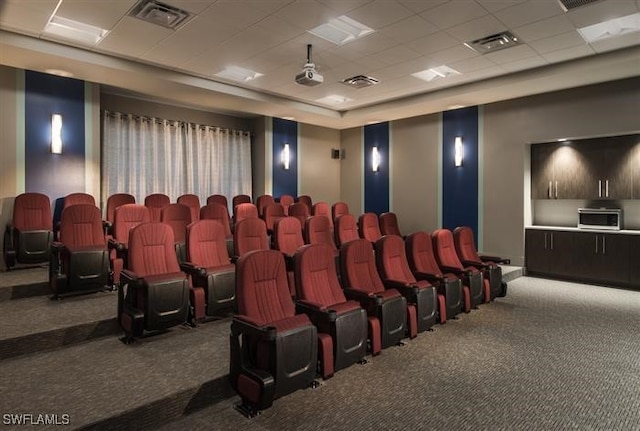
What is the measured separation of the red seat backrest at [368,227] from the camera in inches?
259

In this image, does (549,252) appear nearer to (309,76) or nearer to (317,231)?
(317,231)

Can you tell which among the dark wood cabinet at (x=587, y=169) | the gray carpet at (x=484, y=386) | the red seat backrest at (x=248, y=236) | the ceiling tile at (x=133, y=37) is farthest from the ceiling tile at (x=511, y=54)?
the ceiling tile at (x=133, y=37)

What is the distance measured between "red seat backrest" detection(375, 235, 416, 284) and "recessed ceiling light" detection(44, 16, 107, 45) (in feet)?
12.9

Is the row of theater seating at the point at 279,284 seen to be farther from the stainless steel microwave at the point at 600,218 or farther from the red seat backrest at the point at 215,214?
the stainless steel microwave at the point at 600,218

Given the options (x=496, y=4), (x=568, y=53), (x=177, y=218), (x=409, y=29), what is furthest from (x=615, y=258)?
(x=177, y=218)

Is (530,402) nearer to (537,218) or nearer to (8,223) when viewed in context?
(537,218)

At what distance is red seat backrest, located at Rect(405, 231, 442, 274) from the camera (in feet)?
15.1

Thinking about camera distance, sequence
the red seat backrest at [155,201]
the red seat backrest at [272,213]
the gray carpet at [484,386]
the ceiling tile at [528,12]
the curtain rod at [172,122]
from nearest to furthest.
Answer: the gray carpet at [484,386]
the ceiling tile at [528,12]
the red seat backrest at [155,201]
the red seat backrest at [272,213]
the curtain rod at [172,122]

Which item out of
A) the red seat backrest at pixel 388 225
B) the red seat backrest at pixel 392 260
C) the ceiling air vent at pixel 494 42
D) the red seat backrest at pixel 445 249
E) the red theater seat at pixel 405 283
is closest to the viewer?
the red theater seat at pixel 405 283

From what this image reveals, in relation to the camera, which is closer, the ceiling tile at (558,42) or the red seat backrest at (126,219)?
the ceiling tile at (558,42)

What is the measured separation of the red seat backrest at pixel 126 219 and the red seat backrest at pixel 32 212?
0.94m

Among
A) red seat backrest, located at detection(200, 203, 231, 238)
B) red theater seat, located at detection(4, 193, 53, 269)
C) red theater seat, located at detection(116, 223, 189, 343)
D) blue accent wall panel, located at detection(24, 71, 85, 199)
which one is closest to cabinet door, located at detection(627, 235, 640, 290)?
red seat backrest, located at detection(200, 203, 231, 238)

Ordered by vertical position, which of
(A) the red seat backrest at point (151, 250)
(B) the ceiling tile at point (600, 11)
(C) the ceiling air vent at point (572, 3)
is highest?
(C) the ceiling air vent at point (572, 3)

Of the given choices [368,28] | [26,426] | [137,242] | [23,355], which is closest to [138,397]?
[26,426]
